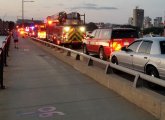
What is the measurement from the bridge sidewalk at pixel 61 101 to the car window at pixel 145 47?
5.77 ft

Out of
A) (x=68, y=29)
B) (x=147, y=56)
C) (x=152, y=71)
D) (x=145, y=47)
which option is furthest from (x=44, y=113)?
(x=68, y=29)

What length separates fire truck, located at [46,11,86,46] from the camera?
122ft

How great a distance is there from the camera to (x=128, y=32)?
2122 centimetres

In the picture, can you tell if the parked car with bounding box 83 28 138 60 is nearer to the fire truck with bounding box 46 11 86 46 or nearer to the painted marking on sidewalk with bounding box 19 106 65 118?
the painted marking on sidewalk with bounding box 19 106 65 118

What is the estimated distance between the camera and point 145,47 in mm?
12555

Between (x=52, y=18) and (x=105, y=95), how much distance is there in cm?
3420

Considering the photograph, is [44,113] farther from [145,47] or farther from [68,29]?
[68,29]

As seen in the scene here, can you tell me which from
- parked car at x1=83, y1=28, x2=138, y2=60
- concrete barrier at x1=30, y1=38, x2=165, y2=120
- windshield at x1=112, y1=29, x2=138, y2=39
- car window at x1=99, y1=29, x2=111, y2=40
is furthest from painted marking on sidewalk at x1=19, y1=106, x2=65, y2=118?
car window at x1=99, y1=29, x2=111, y2=40

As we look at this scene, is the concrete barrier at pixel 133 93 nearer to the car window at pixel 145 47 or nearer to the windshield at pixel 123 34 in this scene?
the car window at pixel 145 47

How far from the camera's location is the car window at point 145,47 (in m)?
12.3

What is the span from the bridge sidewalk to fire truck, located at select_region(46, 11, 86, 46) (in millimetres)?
22399

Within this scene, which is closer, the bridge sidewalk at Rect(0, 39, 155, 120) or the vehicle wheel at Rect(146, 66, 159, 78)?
the bridge sidewalk at Rect(0, 39, 155, 120)

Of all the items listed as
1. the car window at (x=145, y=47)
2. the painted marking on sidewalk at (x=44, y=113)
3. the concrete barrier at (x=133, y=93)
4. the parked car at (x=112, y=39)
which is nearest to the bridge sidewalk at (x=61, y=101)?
the painted marking on sidewalk at (x=44, y=113)

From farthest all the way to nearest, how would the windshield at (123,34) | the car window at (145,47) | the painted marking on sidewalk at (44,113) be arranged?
1. the windshield at (123,34)
2. the car window at (145,47)
3. the painted marking on sidewalk at (44,113)
